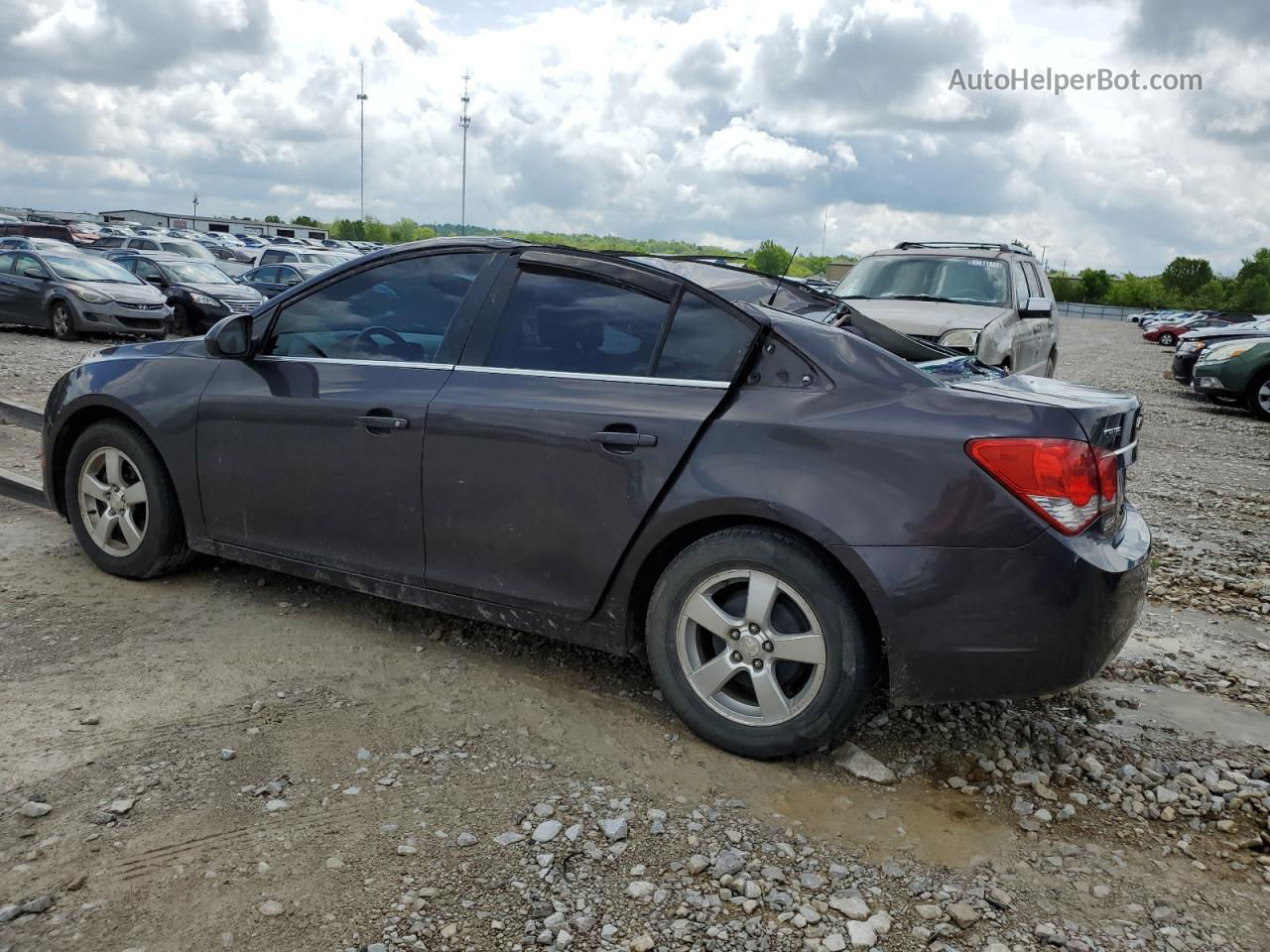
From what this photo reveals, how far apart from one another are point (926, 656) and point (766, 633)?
18.9 inches

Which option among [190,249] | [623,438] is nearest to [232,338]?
[623,438]

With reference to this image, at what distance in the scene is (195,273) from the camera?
66.3 feet

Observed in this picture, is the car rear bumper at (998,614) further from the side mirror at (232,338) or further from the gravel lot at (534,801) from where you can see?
the side mirror at (232,338)

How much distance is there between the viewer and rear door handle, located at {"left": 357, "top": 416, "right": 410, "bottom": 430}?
3.83 metres

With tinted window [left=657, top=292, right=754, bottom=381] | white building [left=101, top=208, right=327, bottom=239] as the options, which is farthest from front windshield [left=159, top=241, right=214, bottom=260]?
white building [left=101, top=208, right=327, bottom=239]

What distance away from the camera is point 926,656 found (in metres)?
3.04

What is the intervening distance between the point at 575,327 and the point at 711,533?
3.02 ft

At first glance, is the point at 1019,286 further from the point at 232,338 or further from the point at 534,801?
the point at 534,801

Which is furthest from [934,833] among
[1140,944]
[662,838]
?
[662,838]

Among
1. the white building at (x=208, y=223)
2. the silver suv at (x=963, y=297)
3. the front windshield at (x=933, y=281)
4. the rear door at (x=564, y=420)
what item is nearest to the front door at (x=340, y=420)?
the rear door at (x=564, y=420)

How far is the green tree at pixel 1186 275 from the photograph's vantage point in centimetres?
10775

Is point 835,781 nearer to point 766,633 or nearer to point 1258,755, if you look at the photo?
point 766,633

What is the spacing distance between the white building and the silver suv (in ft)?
287

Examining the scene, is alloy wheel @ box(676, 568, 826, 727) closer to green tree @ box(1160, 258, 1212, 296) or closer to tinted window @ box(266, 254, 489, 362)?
tinted window @ box(266, 254, 489, 362)
